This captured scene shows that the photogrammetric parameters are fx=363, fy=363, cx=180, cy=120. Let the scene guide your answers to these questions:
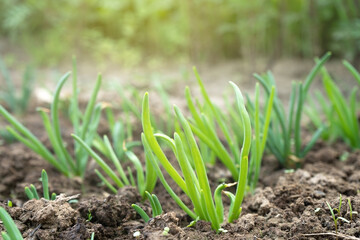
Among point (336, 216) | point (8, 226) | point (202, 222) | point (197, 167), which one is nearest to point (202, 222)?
point (202, 222)

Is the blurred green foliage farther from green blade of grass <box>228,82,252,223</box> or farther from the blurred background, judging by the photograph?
Answer: green blade of grass <box>228,82,252,223</box>

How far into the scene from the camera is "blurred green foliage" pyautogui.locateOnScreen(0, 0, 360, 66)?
474 centimetres

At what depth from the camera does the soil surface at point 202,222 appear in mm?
1098

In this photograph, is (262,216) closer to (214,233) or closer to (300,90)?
(214,233)

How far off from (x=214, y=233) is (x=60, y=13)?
19.2 feet

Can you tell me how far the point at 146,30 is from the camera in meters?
6.48

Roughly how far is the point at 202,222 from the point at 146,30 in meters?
5.68

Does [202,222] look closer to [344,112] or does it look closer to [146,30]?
[344,112]

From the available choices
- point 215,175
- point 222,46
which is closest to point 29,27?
point 222,46

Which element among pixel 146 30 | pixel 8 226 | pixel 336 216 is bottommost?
pixel 336 216

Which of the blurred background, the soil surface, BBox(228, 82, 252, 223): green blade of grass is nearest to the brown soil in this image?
the soil surface

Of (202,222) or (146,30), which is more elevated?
(146,30)

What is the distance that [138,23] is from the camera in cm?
637

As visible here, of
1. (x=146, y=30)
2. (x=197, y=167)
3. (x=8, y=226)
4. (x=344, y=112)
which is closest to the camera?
(x=8, y=226)
